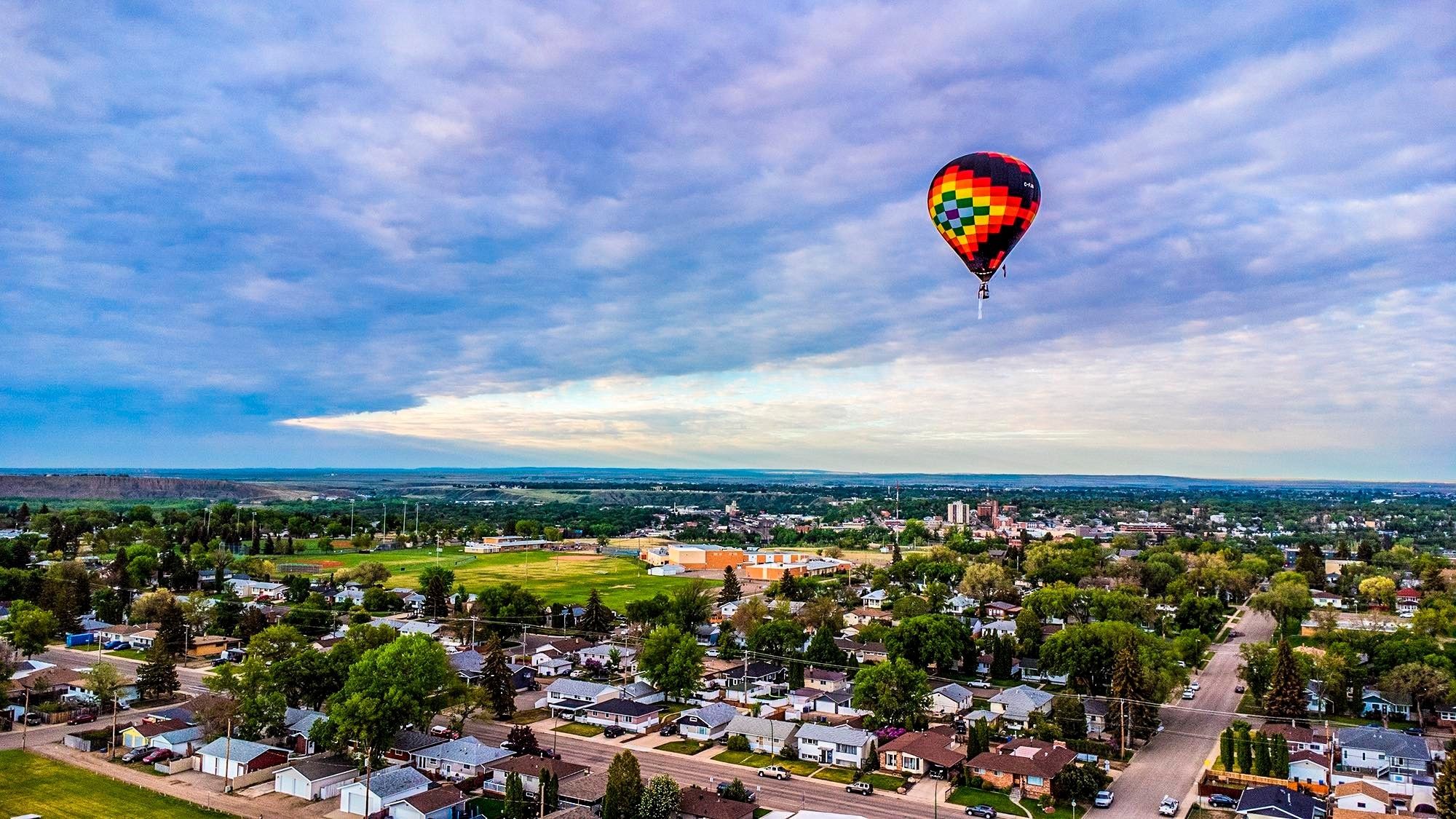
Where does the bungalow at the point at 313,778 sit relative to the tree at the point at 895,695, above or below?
below

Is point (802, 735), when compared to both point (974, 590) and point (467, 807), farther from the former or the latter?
point (974, 590)

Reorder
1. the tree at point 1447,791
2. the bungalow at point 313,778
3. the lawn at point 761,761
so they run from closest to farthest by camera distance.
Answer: the tree at point 1447,791 → the bungalow at point 313,778 → the lawn at point 761,761

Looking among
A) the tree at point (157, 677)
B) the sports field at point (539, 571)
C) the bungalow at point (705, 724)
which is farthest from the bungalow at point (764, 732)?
the sports field at point (539, 571)

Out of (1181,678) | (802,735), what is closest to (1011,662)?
(1181,678)

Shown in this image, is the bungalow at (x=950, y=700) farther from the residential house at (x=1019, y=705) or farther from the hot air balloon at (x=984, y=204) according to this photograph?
the hot air balloon at (x=984, y=204)

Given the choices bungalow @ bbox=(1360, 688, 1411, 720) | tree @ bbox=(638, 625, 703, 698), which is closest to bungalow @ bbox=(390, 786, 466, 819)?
tree @ bbox=(638, 625, 703, 698)

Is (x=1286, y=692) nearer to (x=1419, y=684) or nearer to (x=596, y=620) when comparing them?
(x=1419, y=684)

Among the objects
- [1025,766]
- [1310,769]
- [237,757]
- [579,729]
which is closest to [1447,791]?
[1310,769]
